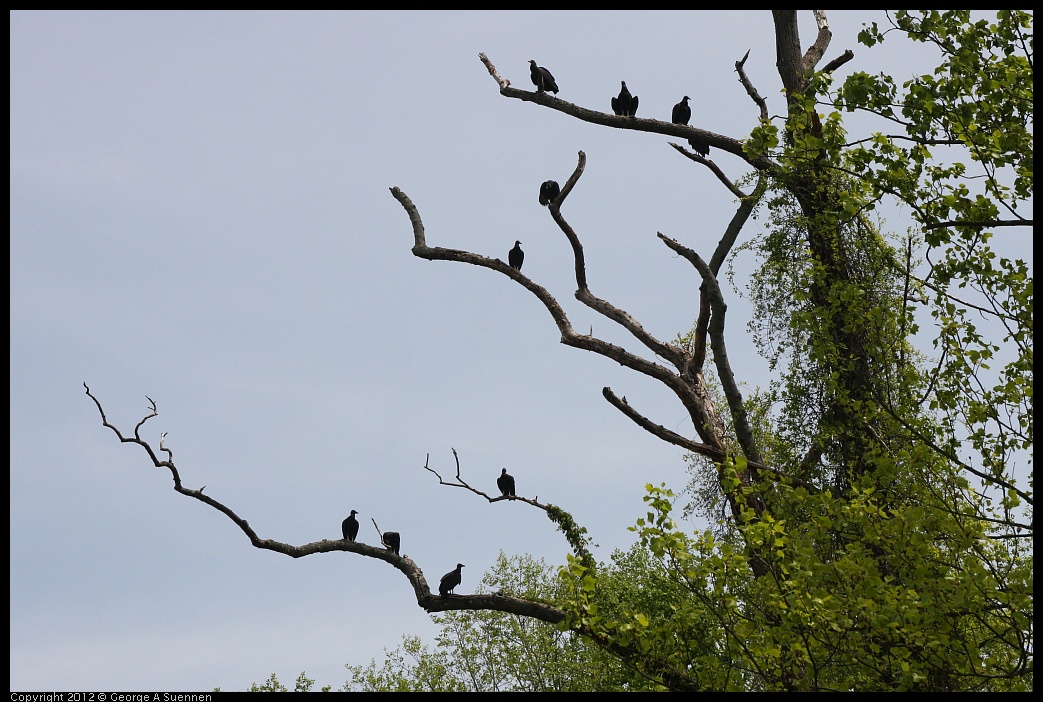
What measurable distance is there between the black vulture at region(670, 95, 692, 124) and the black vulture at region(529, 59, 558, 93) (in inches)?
84.6

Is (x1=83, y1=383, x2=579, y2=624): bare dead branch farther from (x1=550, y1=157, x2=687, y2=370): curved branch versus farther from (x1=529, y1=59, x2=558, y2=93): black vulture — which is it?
(x1=529, y1=59, x2=558, y2=93): black vulture

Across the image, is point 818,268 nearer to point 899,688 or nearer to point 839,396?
point 839,396

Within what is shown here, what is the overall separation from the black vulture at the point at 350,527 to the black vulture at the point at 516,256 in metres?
5.62

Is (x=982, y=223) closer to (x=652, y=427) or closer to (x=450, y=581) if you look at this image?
(x=652, y=427)

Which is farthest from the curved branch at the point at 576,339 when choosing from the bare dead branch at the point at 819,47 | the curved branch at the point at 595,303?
the bare dead branch at the point at 819,47

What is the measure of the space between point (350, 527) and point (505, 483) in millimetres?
2997

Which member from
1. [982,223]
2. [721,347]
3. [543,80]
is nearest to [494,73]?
[543,80]

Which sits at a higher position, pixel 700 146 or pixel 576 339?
pixel 700 146

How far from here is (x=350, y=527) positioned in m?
15.1

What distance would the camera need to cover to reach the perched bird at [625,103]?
→ 16641 mm

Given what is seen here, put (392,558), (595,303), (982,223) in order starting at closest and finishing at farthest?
(982,223), (392,558), (595,303)

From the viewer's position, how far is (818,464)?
13.8 meters

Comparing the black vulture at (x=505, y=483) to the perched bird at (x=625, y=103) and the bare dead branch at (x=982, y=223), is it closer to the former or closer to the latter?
the perched bird at (x=625, y=103)

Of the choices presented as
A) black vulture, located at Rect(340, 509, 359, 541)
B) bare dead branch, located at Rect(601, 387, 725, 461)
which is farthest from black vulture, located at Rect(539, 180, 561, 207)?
black vulture, located at Rect(340, 509, 359, 541)
